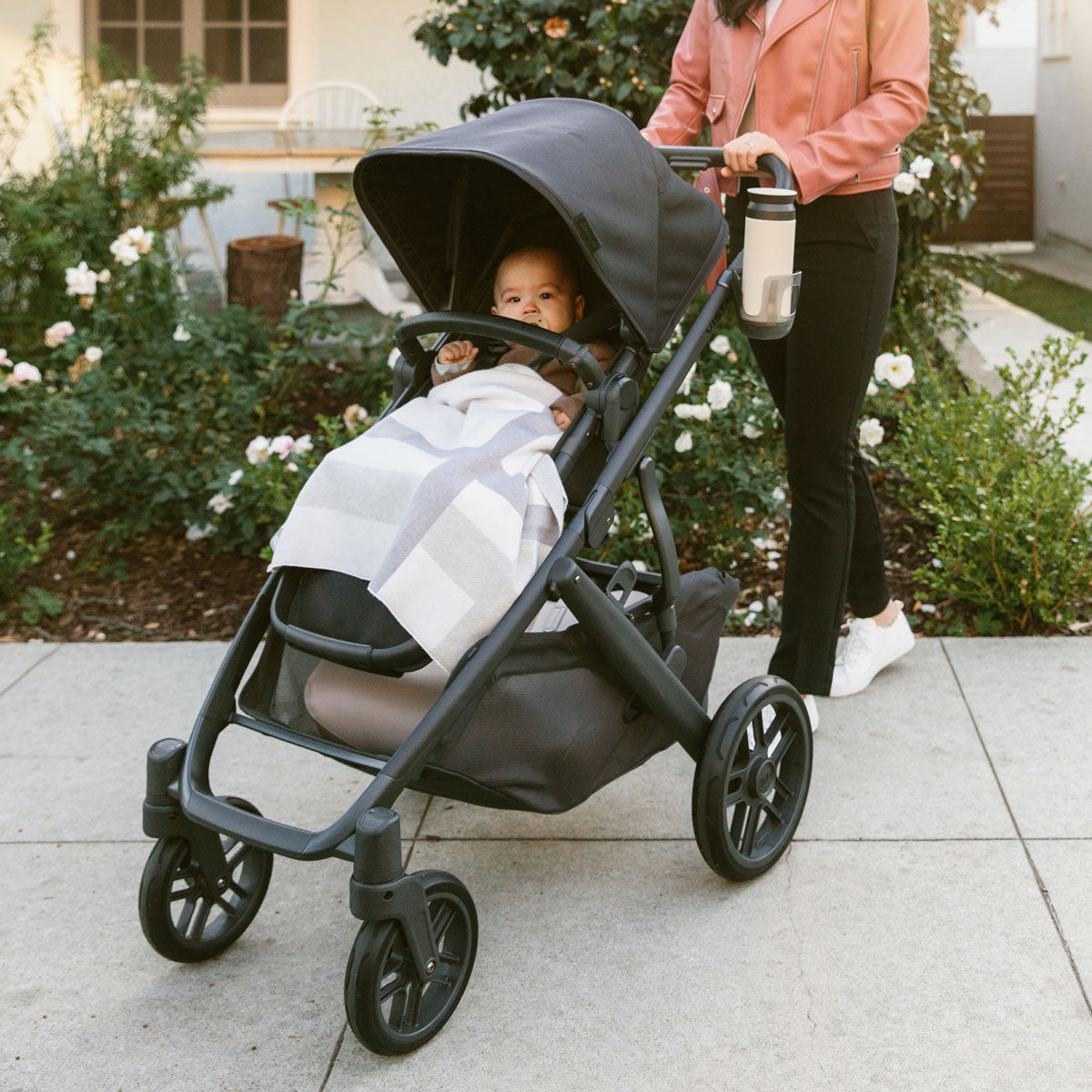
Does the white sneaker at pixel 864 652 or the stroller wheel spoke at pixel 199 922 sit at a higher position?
the white sneaker at pixel 864 652

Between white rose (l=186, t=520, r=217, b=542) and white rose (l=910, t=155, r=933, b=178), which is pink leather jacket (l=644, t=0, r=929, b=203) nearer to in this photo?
white rose (l=910, t=155, r=933, b=178)

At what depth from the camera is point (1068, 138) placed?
11.9 meters

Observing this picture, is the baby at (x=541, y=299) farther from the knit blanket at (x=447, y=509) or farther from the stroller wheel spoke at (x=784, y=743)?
the stroller wheel spoke at (x=784, y=743)

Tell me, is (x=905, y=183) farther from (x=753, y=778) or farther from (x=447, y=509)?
(x=447, y=509)

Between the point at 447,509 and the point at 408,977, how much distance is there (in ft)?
2.65

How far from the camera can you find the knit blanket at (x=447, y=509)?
7.62ft

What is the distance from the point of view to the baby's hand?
2865mm

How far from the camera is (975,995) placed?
2.48m

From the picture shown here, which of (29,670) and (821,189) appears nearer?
(821,189)

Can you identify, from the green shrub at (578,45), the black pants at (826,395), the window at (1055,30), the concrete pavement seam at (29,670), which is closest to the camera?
the black pants at (826,395)

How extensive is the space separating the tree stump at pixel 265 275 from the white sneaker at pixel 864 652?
3.31m

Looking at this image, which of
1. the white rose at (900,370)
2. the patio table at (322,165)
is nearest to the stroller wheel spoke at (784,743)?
the white rose at (900,370)

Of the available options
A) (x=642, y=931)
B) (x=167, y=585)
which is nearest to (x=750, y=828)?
(x=642, y=931)

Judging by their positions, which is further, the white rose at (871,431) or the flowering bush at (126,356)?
the flowering bush at (126,356)
